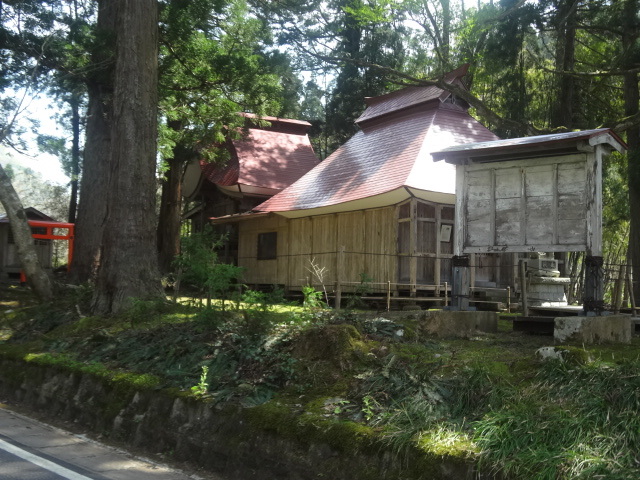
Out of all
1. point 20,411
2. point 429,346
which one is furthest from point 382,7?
point 20,411

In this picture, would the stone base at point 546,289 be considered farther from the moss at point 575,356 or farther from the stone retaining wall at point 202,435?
the stone retaining wall at point 202,435

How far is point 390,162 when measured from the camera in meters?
18.1

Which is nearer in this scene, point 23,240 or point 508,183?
point 508,183

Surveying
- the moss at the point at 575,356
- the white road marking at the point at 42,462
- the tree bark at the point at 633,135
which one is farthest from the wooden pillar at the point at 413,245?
the white road marking at the point at 42,462

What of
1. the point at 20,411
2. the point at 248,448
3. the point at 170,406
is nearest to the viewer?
the point at 248,448

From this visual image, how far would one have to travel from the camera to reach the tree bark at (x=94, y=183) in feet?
50.8

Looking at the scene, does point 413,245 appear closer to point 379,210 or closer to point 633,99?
point 379,210

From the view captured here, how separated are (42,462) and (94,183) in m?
10.7

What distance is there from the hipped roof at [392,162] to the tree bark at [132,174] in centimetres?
670

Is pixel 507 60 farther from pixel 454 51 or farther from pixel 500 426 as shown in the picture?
pixel 500 426

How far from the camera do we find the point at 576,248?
29.5 feet


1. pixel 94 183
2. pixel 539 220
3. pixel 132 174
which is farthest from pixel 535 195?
pixel 94 183

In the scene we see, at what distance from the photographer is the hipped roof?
16375mm

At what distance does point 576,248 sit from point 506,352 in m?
2.23
